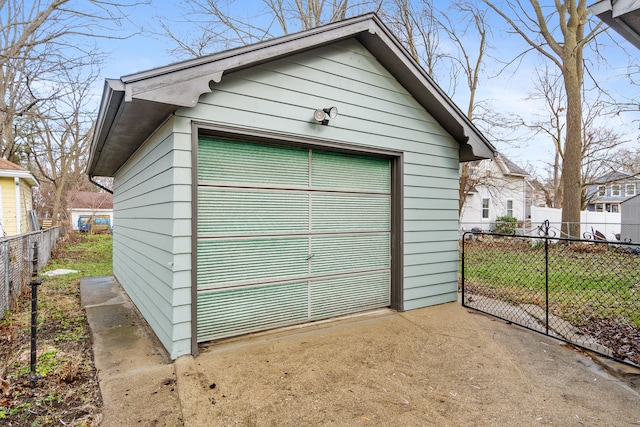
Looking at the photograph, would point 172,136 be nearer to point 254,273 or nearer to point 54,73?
point 254,273

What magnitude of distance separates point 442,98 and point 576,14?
11270 mm

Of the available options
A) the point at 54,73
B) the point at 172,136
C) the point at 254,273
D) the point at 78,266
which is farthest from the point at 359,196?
the point at 54,73

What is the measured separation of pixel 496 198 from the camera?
819 inches

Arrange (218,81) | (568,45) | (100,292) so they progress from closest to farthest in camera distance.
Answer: (218,81)
(100,292)
(568,45)

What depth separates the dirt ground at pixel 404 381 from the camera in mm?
2424

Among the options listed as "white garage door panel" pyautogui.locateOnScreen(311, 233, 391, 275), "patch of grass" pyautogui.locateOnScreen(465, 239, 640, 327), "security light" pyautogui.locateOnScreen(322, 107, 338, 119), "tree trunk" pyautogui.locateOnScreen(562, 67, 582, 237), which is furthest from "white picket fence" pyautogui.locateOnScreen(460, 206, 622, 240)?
"security light" pyautogui.locateOnScreen(322, 107, 338, 119)

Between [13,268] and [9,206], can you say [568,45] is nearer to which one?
[13,268]

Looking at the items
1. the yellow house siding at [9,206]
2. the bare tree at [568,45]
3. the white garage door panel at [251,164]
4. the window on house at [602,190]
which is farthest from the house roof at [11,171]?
the window on house at [602,190]

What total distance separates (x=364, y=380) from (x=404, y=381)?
340 millimetres

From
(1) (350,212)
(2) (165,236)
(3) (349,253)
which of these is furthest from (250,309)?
(1) (350,212)

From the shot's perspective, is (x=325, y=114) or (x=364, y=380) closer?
(x=364, y=380)

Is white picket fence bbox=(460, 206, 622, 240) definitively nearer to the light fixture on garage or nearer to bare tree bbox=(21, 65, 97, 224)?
the light fixture on garage

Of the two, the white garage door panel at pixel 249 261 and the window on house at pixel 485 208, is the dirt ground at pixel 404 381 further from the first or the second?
the window on house at pixel 485 208

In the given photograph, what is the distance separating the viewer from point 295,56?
3.84m
